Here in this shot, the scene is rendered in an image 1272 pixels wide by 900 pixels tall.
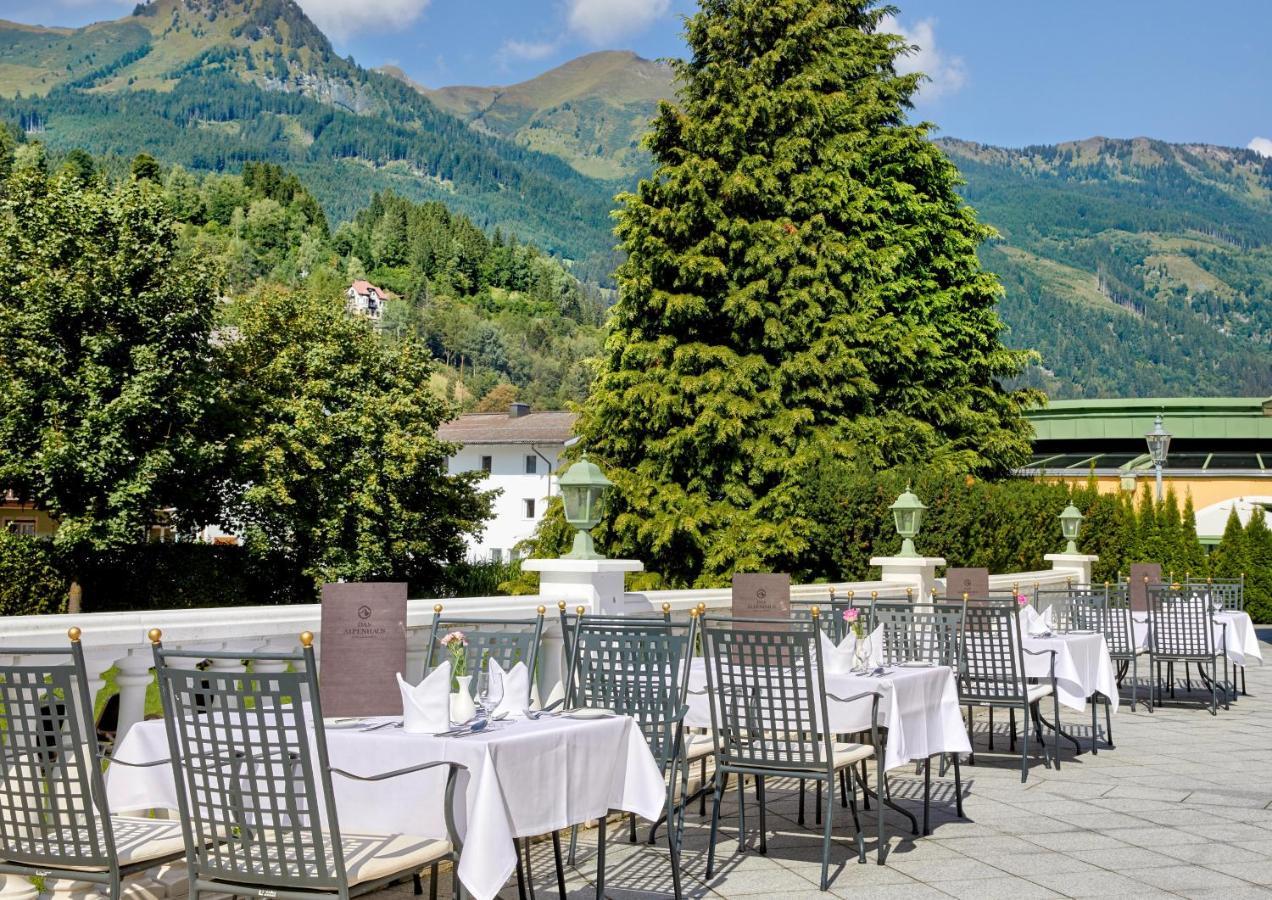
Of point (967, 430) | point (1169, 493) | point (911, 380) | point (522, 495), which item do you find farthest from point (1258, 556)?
point (522, 495)

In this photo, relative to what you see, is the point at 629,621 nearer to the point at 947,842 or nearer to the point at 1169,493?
the point at 947,842

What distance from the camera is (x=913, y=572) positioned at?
595 inches

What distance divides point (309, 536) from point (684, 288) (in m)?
17.2

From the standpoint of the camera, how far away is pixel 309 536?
36531 millimetres

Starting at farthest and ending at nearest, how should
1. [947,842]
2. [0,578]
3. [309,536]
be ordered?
[309,536]
[0,578]
[947,842]

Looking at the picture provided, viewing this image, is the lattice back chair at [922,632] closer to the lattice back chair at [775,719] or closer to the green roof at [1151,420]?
the lattice back chair at [775,719]

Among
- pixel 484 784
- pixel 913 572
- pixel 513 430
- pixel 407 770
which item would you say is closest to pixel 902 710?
pixel 484 784

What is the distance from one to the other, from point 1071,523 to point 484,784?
60.9 feet

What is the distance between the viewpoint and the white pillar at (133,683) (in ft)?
17.1

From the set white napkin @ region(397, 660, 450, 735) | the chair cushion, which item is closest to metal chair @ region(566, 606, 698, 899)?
white napkin @ region(397, 660, 450, 735)

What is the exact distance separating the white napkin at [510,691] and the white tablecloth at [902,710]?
1857 mm

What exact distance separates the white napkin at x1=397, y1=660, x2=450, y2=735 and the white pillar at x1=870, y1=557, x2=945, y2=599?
10990 millimetres

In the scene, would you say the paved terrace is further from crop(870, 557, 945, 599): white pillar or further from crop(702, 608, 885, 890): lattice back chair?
crop(870, 557, 945, 599): white pillar

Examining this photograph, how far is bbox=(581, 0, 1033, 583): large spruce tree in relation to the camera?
22797mm
